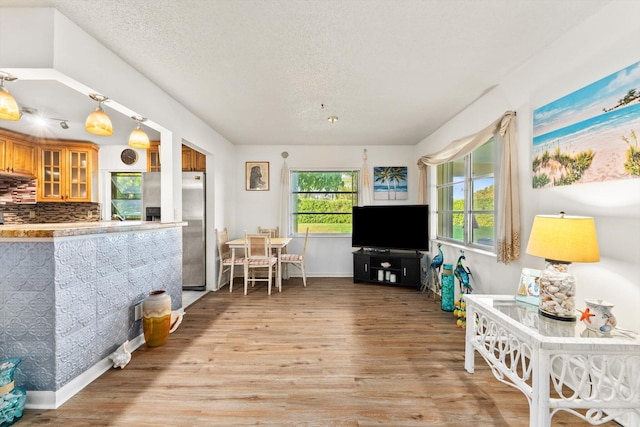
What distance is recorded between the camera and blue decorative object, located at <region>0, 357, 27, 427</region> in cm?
145

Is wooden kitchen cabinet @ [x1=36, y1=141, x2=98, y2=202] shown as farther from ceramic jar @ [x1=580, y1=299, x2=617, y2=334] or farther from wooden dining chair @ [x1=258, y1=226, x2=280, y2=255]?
ceramic jar @ [x1=580, y1=299, x2=617, y2=334]

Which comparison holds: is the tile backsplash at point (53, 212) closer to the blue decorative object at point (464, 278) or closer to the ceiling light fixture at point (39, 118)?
the ceiling light fixture at point (39, 118)

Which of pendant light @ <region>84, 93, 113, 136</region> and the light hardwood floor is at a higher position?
pendant light @ <region>84, 93, 113, 136</region>

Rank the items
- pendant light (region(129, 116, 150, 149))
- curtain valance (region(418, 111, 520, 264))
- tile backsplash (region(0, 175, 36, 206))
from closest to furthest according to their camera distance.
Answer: curtain valance (region(418, 111, 520, 264)), pendant light (region(129, 116, 150, 149)), tile backsplash (region(0, 175, 36, 206))

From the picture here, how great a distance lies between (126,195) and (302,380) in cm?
458

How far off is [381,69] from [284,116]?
1520mm

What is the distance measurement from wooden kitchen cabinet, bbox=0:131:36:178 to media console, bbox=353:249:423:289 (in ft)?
Result: 17.7

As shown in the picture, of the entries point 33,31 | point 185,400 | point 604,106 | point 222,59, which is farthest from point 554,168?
point 33,31

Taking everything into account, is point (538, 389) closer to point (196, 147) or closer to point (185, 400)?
point (185, 400)

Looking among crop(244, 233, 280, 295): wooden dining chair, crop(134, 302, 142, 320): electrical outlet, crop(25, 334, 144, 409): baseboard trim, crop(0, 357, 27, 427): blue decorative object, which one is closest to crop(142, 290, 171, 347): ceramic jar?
crop(134, 302, 142, 320): electrical outlet

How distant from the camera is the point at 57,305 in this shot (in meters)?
1.63

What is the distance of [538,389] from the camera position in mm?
1300

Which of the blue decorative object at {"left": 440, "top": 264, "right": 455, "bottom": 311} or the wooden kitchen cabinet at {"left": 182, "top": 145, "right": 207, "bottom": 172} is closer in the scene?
the blue decorative object at {"left": 440, "top": 264, "right": 455, "bottom": 311}

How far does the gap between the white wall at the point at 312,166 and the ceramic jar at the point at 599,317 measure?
3.55 m
